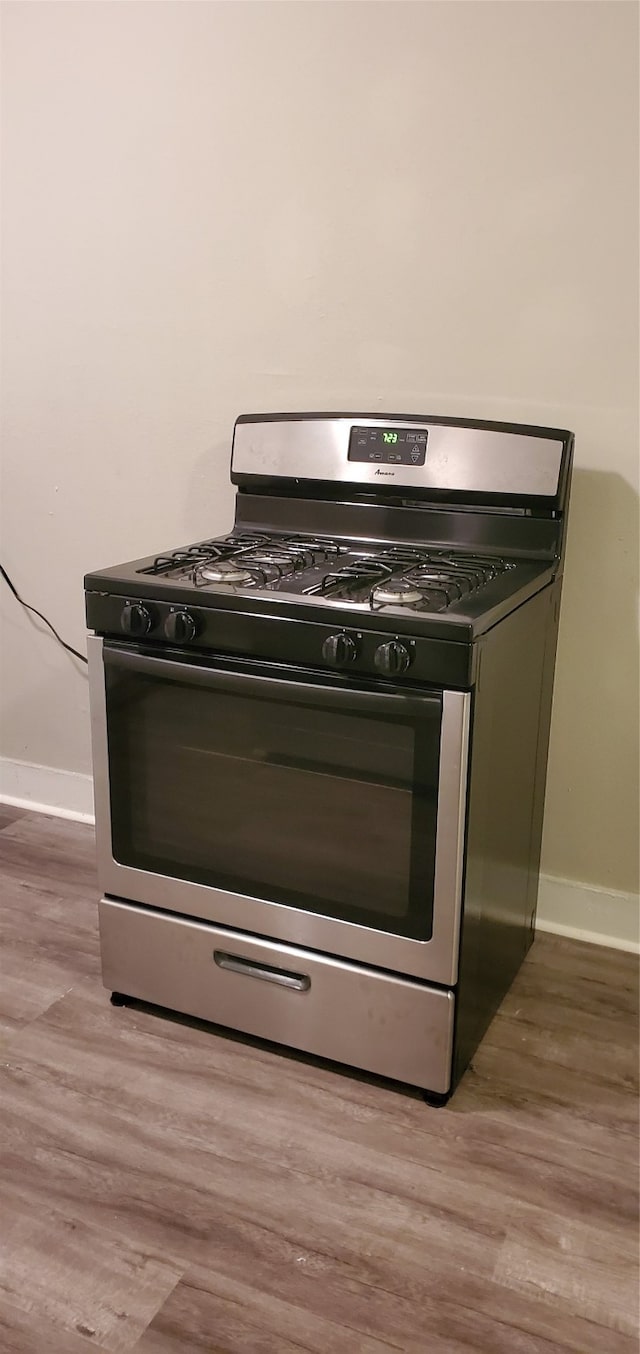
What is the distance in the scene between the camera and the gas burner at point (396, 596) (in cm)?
148

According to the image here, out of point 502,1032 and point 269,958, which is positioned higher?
point 269,958

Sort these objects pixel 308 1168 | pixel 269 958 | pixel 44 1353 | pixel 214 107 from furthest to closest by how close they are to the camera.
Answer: pixel 214 107 < pixel 269 958 < pixel 308 1168 < pixel 44 1353

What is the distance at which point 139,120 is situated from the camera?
6.81 ft

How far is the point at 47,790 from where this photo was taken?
2.63 metres

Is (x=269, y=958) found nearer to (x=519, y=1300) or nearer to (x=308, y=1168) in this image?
(x=308, y=1168)

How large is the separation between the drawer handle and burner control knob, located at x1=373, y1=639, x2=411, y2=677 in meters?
0.54

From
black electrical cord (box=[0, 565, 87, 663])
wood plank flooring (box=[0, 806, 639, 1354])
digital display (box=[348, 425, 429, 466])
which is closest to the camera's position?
wood plank flooring (box=[0, 806, 639, 1354])

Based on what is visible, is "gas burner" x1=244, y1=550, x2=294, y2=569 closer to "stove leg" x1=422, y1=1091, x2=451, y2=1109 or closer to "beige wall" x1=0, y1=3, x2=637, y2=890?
"beige wall" x1=0, y1=3, x2=637, y2=890

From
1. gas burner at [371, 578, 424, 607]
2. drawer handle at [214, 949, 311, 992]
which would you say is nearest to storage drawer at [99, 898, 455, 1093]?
drawer handle at [214, 949, 311, 992]

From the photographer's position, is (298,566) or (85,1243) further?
(298,566)

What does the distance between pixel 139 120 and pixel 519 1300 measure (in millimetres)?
2091

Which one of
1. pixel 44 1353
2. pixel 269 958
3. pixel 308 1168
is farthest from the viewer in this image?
pixel 269 958

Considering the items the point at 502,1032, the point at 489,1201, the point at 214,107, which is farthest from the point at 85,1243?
the point at 214,107

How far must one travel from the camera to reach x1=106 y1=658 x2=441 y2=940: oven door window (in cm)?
150
